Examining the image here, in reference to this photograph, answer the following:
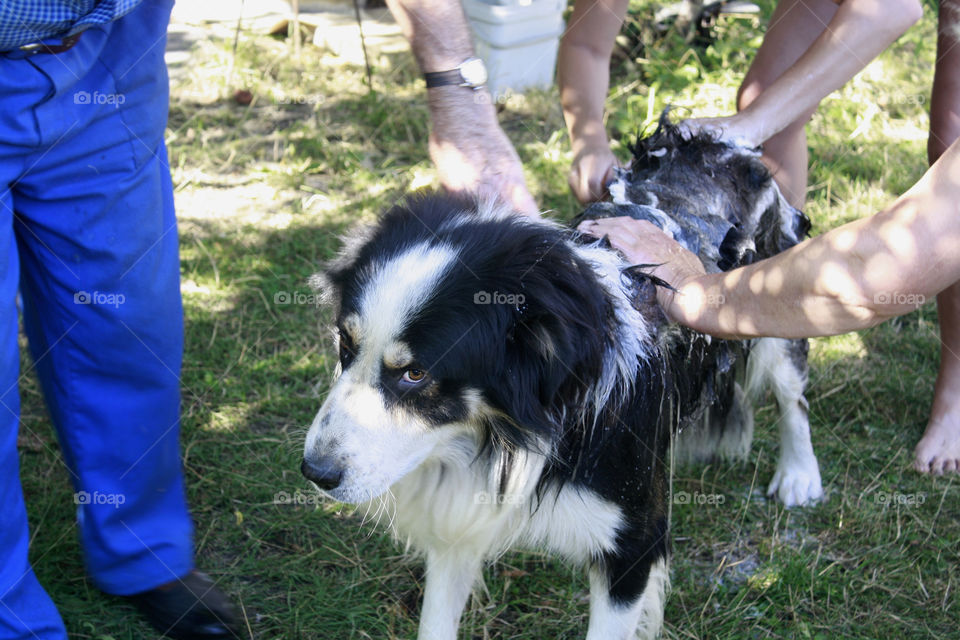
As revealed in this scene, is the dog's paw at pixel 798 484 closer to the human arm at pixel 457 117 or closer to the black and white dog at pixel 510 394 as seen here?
the black and white dog at pixel 510 394

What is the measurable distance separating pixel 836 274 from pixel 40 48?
185cm

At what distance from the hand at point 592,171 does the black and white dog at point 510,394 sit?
1.08 feet

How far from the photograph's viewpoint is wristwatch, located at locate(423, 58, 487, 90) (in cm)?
228

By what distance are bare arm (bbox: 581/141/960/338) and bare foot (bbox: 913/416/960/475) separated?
1.54 m

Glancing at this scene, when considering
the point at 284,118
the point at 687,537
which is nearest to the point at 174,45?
the point at 284,118

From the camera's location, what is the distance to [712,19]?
6.21 meters

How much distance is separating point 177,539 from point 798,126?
257 centimetres

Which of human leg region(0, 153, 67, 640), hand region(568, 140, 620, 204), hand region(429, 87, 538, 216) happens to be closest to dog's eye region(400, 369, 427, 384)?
hand region(429, 87, 538, 216)

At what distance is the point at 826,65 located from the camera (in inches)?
107

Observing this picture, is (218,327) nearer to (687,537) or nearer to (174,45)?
(687,537)

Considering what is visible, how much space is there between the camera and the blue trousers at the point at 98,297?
2096mm

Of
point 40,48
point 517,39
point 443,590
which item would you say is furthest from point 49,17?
point 517,39

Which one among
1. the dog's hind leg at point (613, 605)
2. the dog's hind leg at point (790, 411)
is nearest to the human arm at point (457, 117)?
the dog's hind leg at point (613, 605)

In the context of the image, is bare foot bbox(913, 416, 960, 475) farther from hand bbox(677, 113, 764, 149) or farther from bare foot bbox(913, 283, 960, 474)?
hand bbox(677, 113, 764, 149)
